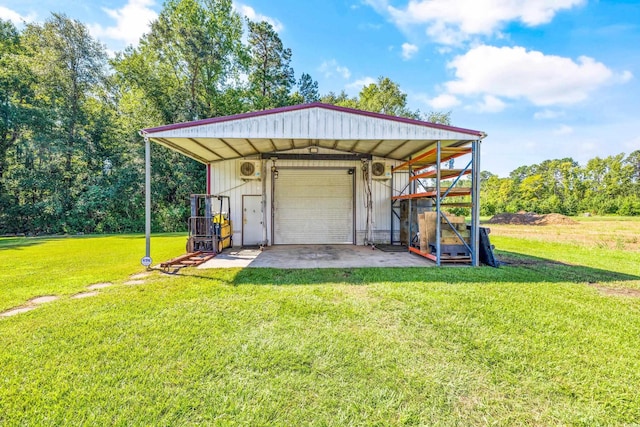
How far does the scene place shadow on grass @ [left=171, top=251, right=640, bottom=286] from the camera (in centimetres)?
455

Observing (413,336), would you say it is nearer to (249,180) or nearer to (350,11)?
(249,180)

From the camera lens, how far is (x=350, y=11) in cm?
1230

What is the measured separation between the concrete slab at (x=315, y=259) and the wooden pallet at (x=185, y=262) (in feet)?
0.52

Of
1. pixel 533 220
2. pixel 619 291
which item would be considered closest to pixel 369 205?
pixel 619 291

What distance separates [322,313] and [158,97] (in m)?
18.8

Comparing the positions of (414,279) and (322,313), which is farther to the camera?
(414,279)

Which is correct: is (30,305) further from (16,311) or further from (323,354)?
(323,354)

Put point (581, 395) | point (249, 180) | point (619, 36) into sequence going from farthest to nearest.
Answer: point (619, 36) < point (249, 180) < point (581, 395)

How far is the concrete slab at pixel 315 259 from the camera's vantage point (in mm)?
5734

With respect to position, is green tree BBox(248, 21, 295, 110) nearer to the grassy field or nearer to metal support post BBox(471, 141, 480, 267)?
metal support post BBox(471, 141, 480, 267)

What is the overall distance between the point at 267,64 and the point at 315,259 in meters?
18.7

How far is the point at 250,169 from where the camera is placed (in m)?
8.66

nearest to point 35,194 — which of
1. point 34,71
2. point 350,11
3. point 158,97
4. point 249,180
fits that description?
point 34,71

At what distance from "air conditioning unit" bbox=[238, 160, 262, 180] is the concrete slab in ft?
7.80
